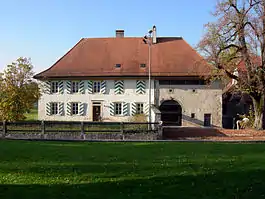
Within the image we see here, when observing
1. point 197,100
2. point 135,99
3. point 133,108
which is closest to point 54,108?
point 133,108

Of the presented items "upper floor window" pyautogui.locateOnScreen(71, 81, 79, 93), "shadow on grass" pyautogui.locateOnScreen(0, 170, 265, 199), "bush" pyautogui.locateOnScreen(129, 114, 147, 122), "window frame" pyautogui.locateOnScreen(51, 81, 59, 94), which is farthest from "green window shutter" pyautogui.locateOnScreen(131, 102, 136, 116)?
"shadow on grass" pyautogui.locateOnScreen(0, 170, 265, 199)

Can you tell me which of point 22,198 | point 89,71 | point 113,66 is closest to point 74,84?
point 89,71

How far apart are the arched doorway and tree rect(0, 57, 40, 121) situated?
11674mm

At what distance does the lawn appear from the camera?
656 centimetres

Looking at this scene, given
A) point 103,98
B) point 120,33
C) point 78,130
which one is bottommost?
point 78,130

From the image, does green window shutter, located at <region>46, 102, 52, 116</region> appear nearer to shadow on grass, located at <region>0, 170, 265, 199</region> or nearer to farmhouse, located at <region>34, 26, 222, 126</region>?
farmhouse, located at <region>34, 26, 222, 126</region>

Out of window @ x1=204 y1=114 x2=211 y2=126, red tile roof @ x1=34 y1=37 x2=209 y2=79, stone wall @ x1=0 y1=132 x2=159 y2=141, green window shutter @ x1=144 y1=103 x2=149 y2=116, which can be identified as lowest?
stone wall @ x1=0 y1=132 x2=159 y2=141

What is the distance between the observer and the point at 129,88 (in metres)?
32.3

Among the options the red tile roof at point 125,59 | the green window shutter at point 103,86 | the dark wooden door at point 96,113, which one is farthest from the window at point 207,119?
the dark wooden door at point 96,113

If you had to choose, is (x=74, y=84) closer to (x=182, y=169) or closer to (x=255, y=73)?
(x=255, y=73)

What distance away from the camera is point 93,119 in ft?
108

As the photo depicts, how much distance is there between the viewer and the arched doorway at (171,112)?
32062 millimetres

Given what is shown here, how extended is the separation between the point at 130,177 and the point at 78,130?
1349 centimetres

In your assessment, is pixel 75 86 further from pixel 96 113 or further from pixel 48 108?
pixel 48 108
